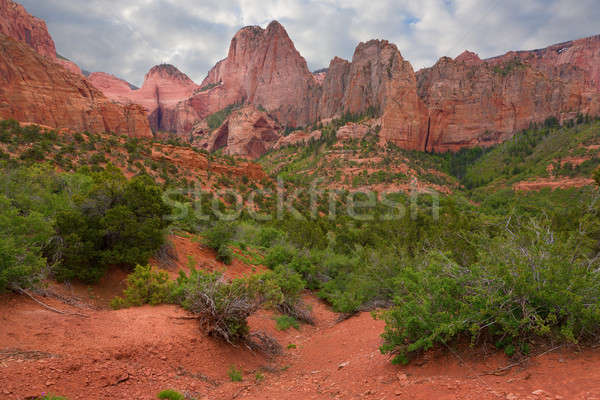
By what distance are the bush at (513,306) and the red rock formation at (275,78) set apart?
114767mm

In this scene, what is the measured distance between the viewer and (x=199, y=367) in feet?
20.1

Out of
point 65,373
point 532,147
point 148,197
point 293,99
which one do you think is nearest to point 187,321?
point 65,373

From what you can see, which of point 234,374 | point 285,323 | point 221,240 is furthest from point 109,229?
point 221,240

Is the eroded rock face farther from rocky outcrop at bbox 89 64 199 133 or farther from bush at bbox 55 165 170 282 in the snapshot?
bush at bbox 55 165 170 282

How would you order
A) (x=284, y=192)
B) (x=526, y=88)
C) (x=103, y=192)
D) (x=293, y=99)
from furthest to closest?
(x=293, y=99), (x=526, y=88), (x=284, y=192), (x=103, y=192)

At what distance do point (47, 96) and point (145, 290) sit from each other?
48.5m

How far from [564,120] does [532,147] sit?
18.8m

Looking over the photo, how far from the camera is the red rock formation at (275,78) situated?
11969cm

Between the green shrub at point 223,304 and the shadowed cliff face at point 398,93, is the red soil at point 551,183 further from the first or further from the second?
the green shrub at point 223,304

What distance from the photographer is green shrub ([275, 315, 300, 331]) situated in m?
10.7

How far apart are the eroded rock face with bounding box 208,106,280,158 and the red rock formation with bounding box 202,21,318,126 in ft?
31.4

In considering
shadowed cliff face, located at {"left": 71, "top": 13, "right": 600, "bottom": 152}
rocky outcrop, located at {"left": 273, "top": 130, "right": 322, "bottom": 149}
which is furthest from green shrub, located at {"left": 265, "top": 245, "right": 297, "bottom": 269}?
rocky outcrop, located at {"left": 273, "top": 130, "right": 322, "bottom": 149}

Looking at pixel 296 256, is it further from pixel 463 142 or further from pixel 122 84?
pixel 122 84

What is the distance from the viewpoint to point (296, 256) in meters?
17.9
